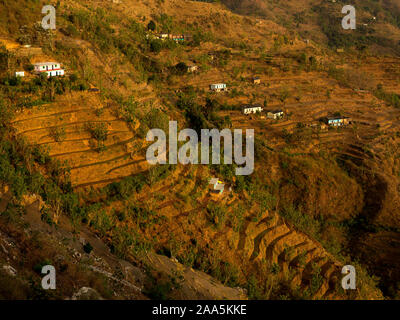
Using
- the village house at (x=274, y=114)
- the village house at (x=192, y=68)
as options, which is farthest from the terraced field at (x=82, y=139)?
the village house at (x=192, y=68)

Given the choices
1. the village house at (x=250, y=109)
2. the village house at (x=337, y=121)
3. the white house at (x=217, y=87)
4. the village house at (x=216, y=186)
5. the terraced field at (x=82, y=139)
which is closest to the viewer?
the terraced field at (x=82, y=139)

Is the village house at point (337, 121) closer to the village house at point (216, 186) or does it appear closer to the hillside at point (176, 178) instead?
the hillside at point (176, 178)

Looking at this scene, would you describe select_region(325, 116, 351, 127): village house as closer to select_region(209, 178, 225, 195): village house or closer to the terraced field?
select_region(209, 178, 225, 195): village house

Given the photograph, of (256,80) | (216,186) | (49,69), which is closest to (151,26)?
(256,80)

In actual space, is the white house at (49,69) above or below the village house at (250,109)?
below

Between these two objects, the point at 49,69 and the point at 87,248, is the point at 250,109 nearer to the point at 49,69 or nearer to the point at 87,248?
the point at 49,69

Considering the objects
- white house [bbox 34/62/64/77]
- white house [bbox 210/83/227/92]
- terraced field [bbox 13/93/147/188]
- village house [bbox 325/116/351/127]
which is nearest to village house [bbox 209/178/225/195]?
terraced field [bbox 13/93/147/188]
